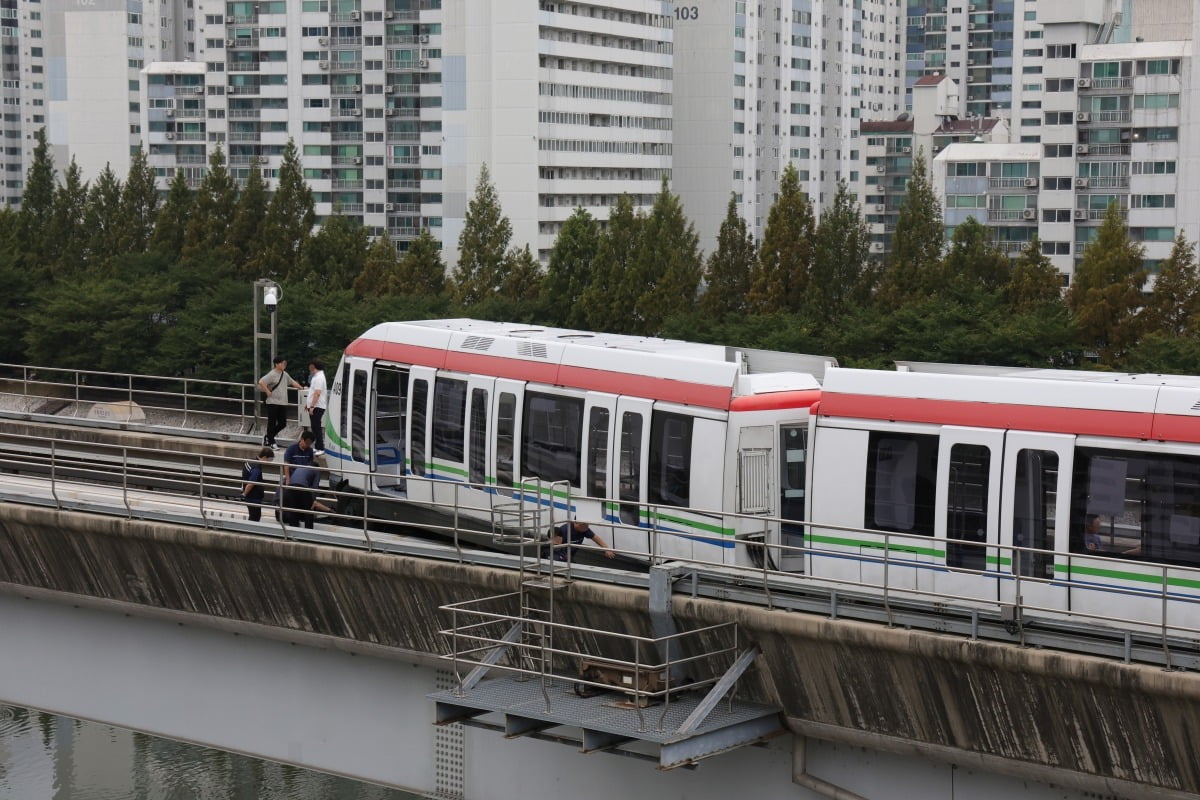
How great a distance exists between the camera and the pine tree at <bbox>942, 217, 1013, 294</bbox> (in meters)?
53.2

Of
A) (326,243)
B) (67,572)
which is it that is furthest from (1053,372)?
(326,243)

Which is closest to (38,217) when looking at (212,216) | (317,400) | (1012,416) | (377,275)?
(212,216)

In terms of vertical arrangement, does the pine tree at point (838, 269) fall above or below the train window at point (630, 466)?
above

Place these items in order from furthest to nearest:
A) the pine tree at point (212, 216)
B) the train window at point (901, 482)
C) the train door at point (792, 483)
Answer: the pine tree at point (212, 216) < the train door at point (792, 483) < the train window at point (901, 482)

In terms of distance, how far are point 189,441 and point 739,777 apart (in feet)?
50.6

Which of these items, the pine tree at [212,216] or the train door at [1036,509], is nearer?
the train door at [1036,509]

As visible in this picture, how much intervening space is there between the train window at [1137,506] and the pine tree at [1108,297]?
97.9 ft

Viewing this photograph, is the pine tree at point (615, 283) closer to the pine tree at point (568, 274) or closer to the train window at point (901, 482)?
the pine tree at point (568, 274)

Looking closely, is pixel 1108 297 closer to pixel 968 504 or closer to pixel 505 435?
pixel 505 435

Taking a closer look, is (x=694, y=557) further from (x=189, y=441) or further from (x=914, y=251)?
(x=914, y=251)

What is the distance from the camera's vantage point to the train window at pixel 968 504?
16.7 metres

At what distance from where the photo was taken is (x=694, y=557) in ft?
62.7

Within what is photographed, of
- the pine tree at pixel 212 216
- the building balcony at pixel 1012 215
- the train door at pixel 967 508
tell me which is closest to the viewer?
the train door at pixel 967 508

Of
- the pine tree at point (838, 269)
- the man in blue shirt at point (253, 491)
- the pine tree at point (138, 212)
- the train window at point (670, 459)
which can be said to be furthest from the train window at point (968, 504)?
the pine tree at point (138, 212)
